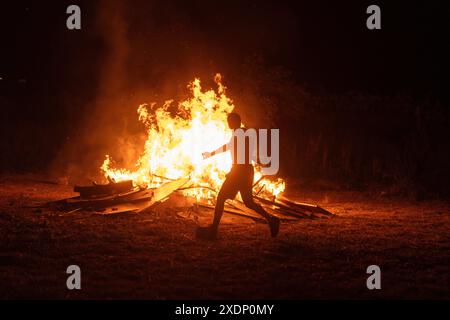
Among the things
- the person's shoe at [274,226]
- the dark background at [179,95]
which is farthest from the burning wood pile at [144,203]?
the dark background at [179,95]

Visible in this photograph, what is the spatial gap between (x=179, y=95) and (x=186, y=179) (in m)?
6.95

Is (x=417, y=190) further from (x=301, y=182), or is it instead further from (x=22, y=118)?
(x=22, y=118)

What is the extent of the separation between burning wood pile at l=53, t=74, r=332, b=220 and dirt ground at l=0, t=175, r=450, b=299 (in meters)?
0.40

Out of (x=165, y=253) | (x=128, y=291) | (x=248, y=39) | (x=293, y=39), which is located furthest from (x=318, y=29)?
(x=128, y=291)

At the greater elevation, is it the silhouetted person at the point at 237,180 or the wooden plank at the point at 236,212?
the silhouetted person at the point at 237,180

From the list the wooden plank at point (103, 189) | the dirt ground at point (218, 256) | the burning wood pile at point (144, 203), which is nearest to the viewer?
the dirt ground at point (218, 256)

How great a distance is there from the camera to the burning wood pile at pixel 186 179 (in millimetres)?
10844

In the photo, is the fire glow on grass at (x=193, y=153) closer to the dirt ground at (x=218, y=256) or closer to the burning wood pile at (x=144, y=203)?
the burning wood pile at (x=144, y=203)

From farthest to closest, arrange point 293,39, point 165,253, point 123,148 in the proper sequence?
point 293,39 < point 123,148 < point 165,253

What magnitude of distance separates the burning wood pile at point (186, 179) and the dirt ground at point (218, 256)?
1.33ft

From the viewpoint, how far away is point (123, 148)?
18281 mm

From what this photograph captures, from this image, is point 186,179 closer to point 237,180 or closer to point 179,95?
point 237,180
